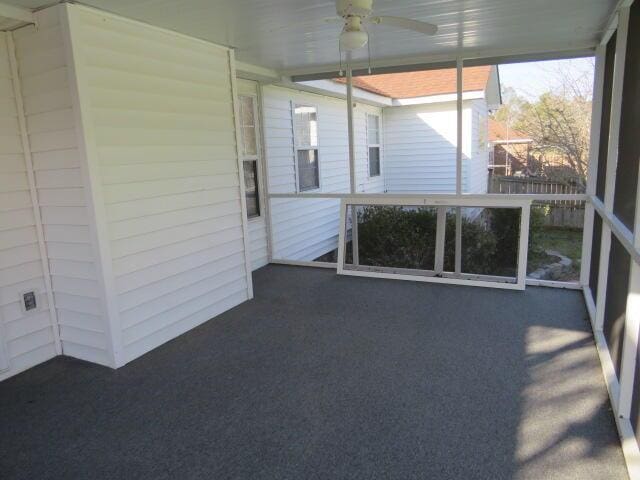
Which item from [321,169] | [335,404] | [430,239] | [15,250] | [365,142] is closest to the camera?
[335,404]

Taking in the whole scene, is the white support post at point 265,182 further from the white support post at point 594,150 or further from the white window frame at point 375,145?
the white support post at point 594,150

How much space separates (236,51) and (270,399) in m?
3.20

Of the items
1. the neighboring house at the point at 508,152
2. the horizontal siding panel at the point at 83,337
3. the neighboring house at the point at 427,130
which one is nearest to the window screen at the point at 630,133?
the horizontal siding panel at the point at 83,337

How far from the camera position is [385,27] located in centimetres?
371

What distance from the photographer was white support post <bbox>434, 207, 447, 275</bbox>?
5062 mm

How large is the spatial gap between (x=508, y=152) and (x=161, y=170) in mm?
12929

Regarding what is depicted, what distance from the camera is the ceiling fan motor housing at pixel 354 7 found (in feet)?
8.05

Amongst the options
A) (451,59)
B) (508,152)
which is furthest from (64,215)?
(508,152)

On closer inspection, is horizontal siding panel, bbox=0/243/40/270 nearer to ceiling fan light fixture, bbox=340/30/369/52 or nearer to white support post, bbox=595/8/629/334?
ceiling fan light fixture, bbox=340/30/369/52

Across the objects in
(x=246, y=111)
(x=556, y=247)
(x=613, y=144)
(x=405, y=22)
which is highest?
(x=405, y=22)

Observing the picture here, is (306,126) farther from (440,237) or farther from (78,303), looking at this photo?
(78,303)

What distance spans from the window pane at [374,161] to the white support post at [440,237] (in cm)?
375

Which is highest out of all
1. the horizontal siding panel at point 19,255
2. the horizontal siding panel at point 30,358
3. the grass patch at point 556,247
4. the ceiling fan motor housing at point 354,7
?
the ceiling fan motor housing at point 354,7

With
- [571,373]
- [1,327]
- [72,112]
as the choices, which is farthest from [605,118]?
[1,327]
